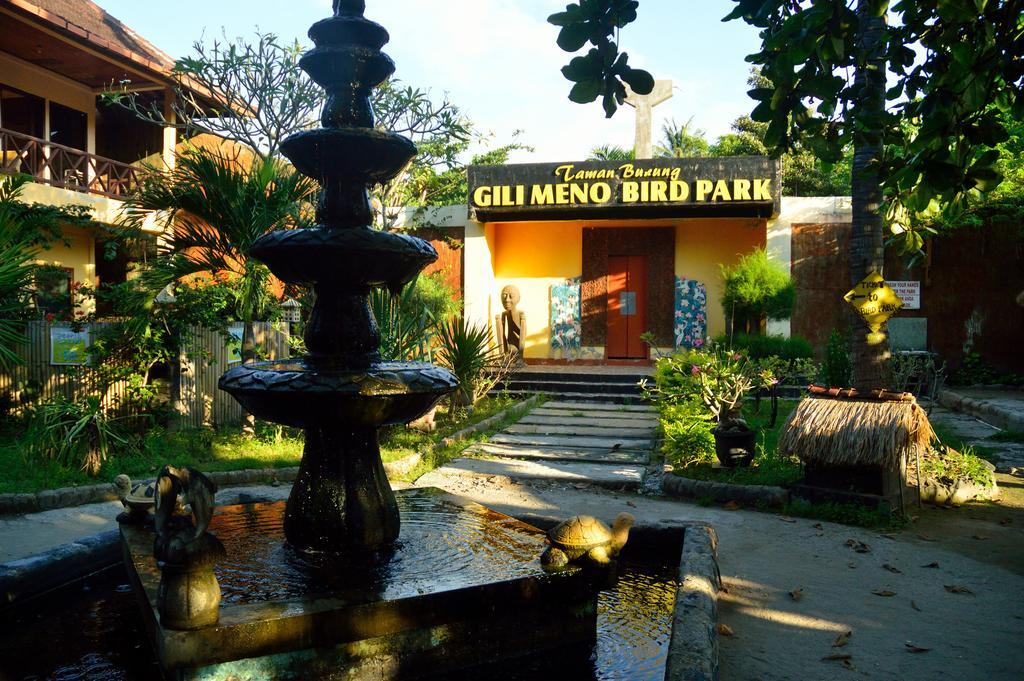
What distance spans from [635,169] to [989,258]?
727cm

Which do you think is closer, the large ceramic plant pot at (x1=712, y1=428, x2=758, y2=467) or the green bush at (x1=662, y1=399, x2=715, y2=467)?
the large ceramic plant pot at (x1=712, y1=428, x2=758, y2=467)

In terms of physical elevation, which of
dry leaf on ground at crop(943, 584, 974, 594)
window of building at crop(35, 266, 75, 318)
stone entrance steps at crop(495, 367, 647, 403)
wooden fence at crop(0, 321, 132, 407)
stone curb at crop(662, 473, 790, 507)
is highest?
window of building at crop(35, 266, 75, 318)

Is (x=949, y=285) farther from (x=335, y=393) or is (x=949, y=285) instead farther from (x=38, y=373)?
(x=38, y=373)

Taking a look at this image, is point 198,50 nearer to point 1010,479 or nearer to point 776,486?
point 776,486

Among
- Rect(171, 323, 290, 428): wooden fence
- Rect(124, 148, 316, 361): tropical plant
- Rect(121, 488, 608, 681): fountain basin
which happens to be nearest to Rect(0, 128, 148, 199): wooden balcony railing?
Rect(171, 323, 290, 428): wooden fence

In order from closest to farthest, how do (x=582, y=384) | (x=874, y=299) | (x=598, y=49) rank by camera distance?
1. (x=598, y=49)
2. (x=874, y=299)
3. (x=582, y=384)

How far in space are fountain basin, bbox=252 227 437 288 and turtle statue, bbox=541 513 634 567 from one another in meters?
1.47

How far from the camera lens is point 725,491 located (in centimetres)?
688

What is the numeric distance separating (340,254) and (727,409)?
5278 millimetres

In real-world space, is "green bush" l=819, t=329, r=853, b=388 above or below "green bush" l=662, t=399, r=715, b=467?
above

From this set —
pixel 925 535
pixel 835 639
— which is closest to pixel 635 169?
pixel 925 535

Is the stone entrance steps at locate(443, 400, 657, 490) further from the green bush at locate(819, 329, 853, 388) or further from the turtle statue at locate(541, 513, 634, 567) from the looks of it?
the turtle statue at locate(541, 513, 634, 567)

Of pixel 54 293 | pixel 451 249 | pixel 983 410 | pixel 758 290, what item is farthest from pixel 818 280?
pixel 54 293

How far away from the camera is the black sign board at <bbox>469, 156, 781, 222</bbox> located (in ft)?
49.5
